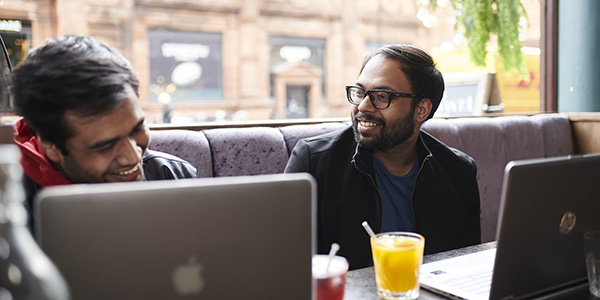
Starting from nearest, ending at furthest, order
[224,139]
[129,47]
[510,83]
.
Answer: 1. [224,139]
2. [510,83]
3. [129,47]

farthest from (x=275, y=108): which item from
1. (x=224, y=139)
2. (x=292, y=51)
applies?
(x=224, y=139)

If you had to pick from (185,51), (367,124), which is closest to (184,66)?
(185,51)

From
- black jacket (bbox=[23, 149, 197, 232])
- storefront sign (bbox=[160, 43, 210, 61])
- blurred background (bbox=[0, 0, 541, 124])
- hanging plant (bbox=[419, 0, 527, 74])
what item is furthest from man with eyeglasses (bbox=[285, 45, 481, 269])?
storefront sign (bbox=[160, 43, 210, 61])

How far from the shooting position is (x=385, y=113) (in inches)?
81.4

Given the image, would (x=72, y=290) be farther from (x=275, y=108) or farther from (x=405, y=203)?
(x=275, y=108)

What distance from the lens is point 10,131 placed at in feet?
2.23

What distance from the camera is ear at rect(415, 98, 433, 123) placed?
218 cm

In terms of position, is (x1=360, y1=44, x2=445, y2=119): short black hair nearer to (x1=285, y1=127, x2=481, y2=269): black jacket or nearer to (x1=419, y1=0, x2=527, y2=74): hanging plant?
(x1=285, y1=127, x2=481, y2=269): black jacket

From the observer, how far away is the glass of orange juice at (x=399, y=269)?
1042 millimetres

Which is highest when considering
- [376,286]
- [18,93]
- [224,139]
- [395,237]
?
[18,93]

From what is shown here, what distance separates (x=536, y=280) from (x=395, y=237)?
0.96 feet

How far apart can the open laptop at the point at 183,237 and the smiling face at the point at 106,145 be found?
51 centimetres

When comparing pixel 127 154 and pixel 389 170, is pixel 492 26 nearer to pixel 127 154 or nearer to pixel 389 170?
pixel 389 170

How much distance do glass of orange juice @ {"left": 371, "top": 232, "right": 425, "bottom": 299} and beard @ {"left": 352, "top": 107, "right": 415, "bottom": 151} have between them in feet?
2.98
